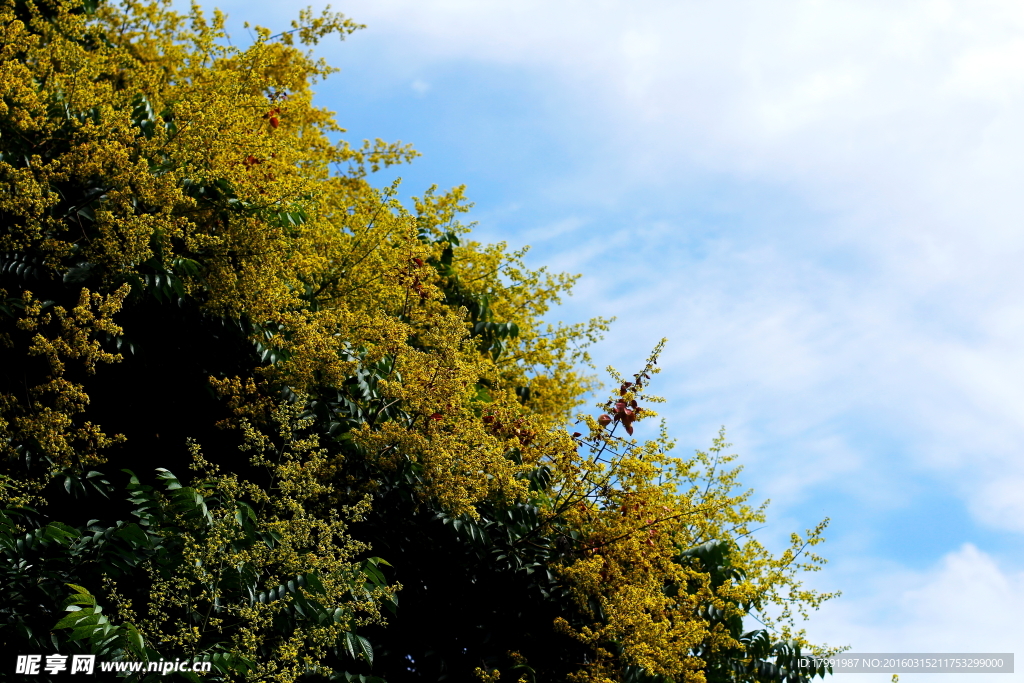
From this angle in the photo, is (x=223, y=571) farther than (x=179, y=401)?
No

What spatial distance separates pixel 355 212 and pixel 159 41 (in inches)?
89.5

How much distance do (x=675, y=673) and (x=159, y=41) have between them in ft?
19.3

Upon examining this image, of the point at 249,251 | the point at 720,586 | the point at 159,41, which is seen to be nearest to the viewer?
the point at 249,251

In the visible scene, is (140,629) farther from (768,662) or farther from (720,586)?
(768,662)

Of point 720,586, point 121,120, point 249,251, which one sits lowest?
point 720,586

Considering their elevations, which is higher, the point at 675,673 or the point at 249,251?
the point at 249,251

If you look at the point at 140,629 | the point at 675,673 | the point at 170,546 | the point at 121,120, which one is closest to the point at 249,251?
the point at 121,120

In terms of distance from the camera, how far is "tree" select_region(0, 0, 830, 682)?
4102 mm

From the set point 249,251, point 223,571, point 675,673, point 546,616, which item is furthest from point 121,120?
point 675,673

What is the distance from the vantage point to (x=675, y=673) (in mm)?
5316

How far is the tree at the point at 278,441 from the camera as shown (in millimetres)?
4102

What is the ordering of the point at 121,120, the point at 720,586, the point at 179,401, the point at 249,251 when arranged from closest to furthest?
the point at 121,120 < the point at 249,251 < the point at 179,401 < the point at 720,586

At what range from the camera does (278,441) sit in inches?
224

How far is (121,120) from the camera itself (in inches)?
192
